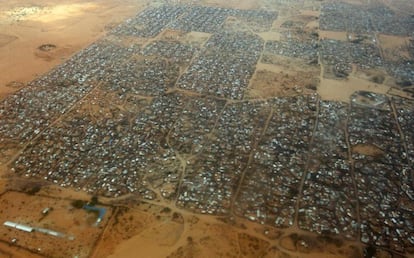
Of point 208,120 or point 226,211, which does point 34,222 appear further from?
point 208,120

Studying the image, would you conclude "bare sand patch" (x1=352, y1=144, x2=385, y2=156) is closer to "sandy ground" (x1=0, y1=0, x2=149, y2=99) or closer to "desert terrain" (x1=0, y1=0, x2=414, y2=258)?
"desert terrain" (x1=0, y1=0, x2=414, y2=258)

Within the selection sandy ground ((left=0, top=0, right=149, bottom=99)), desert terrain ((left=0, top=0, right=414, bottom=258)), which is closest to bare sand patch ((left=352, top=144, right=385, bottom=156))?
desert terrain ((left=0, top=0, right=414, bottom=258))

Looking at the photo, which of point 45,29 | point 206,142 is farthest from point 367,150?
point 45,29

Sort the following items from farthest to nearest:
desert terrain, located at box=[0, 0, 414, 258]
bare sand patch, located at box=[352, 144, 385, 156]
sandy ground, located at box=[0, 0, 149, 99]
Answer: sandy ground, located at box=[0, 0, 149, 99] → bare sand patch, located at box=[352, 144, 385, 156] → desert terrain, located at box=[0, 0, 414, 258]

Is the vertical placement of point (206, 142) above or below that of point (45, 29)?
below

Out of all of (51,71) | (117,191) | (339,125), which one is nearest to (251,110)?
(339,125)

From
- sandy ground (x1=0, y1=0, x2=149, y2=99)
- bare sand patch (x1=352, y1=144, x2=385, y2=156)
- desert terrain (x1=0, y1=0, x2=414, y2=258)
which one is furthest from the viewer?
sandy ground (x1=0, y1=0, x2=149, y2=99)

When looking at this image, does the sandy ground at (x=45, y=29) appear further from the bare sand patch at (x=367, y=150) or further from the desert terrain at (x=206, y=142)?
the bare sand patch at (x=367, y=150)

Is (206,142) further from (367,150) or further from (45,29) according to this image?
(45,29)
